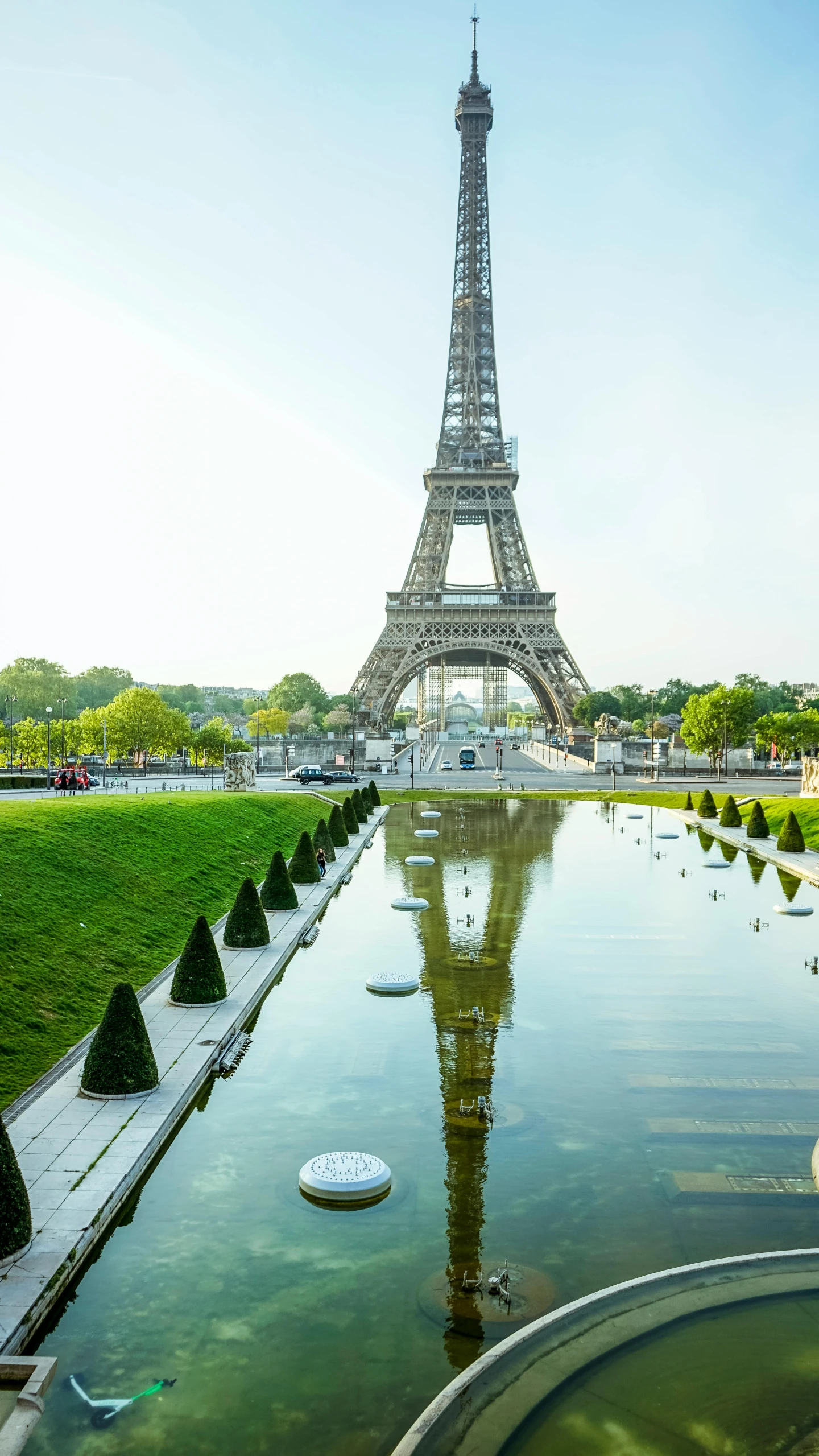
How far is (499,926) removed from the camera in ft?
84.7

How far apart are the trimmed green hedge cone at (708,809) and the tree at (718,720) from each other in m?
24.4

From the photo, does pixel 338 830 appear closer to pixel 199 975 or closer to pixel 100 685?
pixel 199 975

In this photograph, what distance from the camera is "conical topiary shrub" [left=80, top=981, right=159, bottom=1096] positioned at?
14.2 metres

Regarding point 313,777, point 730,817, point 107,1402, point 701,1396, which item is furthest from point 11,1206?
point 313,777

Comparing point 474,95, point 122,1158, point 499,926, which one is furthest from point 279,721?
point 122,1158

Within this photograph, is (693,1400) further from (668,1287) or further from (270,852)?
(270,852)

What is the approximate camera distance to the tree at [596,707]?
114 meters

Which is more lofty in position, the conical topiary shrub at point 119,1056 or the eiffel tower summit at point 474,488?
the eiffel tower summit at point 474,488

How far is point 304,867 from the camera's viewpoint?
3191 cm

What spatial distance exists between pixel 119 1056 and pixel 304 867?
58.2 feet

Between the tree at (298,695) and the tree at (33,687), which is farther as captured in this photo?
the tree at (298,695)

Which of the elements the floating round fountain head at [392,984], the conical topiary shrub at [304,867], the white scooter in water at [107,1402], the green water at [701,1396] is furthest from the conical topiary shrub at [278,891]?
the green water at [701,1396]

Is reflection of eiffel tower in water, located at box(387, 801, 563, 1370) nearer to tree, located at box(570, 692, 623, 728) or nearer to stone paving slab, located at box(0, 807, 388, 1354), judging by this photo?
stone paving slab, located at box(0, 807, 388, 1354)

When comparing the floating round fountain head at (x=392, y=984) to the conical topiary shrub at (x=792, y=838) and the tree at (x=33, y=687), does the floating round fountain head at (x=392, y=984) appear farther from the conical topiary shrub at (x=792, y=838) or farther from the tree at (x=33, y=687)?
the tree at (x=33, y=687)
